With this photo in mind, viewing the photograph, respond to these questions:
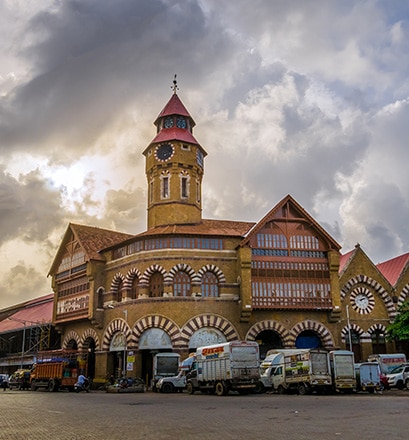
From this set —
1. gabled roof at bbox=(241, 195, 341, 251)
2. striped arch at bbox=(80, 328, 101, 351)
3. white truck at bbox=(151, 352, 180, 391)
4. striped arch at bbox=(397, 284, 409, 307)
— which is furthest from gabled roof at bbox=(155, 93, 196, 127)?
striped arch at bbox=(397, 284, 409, 307)

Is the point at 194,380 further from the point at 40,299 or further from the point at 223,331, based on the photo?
the point at 40,299

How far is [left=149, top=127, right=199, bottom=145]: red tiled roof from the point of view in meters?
53.7

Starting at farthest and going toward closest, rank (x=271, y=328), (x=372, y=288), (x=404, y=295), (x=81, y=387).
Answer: (x=404, y=295) < (x=372, y=288) < (x=271, y=328) < (x=81, y=387)

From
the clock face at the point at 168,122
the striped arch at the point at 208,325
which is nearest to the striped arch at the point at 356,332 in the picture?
the striped arch at the point at 208,325

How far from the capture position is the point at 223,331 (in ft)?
147

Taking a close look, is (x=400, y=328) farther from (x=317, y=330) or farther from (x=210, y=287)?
(x=210, y=287)

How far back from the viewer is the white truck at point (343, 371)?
106ft

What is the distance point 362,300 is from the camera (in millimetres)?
50438

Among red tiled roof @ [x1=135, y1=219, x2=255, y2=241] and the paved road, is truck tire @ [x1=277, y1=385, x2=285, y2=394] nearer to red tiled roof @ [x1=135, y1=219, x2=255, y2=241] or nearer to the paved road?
the paved road

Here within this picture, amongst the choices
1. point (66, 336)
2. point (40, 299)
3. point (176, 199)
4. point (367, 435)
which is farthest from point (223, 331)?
point (40, 299)

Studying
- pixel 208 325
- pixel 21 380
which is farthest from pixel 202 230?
pixel 21 380

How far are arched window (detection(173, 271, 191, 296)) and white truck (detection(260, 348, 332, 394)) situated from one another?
12441 mm

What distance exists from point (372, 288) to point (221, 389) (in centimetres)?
2450

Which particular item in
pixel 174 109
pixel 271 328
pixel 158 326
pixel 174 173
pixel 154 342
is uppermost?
pixel 174 109
